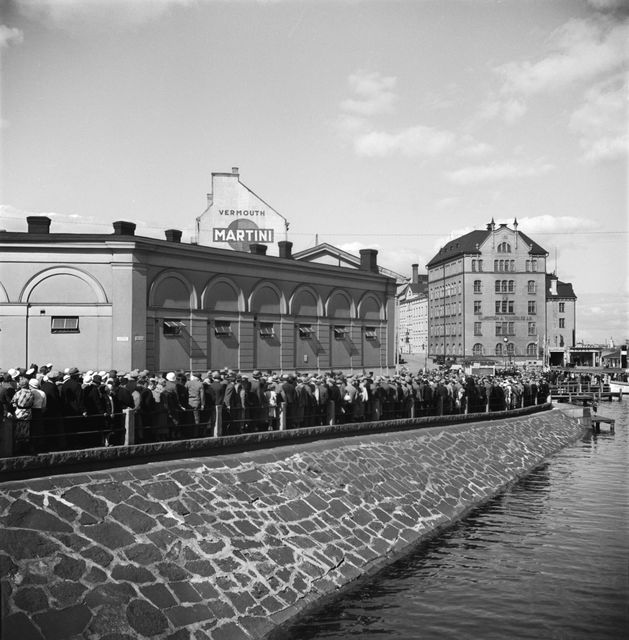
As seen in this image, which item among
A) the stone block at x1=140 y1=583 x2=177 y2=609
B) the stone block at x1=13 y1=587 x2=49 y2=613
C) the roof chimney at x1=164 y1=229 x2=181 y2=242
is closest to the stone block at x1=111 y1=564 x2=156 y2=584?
the stone block at x1=140 y1=583 x2=177 y2=609

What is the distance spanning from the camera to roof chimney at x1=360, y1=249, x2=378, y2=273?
142 ft

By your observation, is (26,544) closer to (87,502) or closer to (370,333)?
(87,502)

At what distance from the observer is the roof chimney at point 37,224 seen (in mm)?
30208

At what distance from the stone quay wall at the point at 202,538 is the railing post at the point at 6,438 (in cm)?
59

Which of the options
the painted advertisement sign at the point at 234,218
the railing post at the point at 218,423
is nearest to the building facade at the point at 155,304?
the railing post at the point at 218,423

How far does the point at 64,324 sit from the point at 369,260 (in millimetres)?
19586

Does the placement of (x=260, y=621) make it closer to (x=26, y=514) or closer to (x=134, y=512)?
(x=134, y=512)

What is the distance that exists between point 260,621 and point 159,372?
61.5 feet

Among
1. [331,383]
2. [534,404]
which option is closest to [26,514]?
[331,383]

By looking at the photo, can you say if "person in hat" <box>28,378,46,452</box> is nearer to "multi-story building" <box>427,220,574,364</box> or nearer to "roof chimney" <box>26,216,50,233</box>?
"roof chimney" <box>26,216,50,233</box>

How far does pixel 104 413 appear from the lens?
52.0ft

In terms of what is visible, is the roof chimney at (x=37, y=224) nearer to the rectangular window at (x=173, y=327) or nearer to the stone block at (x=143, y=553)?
the rectangular window at (x=173, y=327)

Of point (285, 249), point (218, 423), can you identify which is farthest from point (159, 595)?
point (285, 249)

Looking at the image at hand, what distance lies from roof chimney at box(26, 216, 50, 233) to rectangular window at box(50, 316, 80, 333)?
3984 mm
